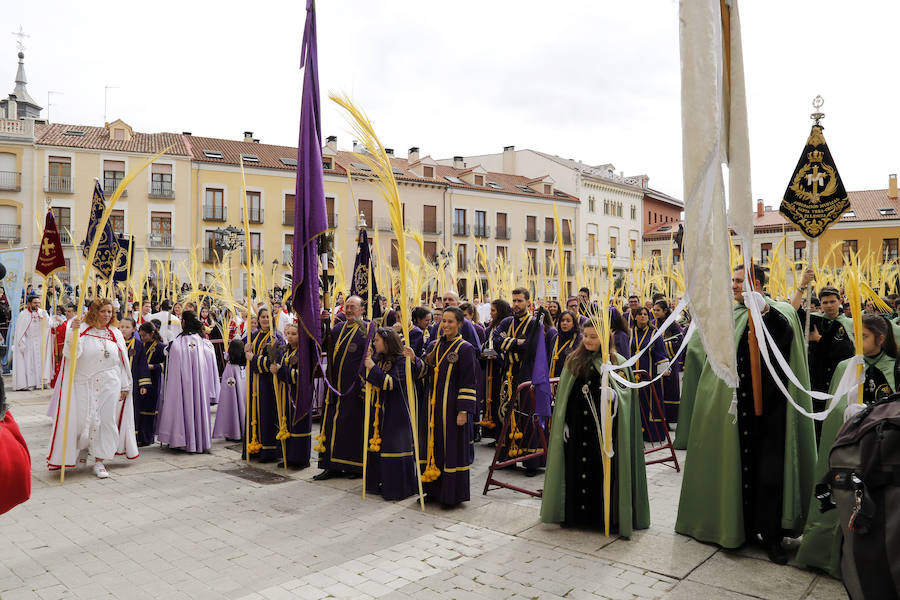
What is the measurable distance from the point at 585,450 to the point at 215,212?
111ft

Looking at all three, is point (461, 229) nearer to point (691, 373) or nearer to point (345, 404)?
point (345, 404)

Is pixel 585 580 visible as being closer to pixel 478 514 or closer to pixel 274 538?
pixel 478 514

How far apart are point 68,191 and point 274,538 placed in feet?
111

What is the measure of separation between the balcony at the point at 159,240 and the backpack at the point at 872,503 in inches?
1418

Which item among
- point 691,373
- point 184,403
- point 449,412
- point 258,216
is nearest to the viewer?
point 691,373

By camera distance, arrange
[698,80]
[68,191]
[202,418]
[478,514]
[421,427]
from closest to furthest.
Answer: [698,80] → [478,514] → [421,427] → [202,418] → [68,191]

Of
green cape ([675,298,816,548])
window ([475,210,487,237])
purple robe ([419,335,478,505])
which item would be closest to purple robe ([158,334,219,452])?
purple robe ([419,335,478,505])

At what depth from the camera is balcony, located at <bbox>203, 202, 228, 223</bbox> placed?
3522cm

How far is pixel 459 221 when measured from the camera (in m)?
42.4

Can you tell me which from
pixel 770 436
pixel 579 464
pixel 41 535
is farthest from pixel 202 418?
pixel 770 436

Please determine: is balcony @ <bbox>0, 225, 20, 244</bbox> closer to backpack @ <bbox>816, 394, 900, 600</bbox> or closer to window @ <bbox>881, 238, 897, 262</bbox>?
backpack @ <bbox>816, 394, 900, 600</bbox>

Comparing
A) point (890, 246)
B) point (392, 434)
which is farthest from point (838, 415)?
point (890, 246)

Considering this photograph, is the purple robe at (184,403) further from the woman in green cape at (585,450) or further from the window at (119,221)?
the window at (119,221)

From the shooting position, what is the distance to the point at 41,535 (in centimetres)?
521
